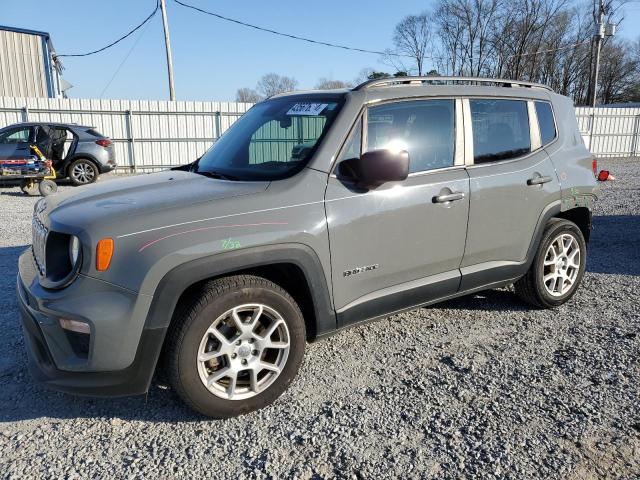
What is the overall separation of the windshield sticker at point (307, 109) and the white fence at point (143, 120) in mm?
14790

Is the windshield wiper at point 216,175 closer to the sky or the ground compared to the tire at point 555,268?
closer to the sky

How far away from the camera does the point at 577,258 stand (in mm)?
4367

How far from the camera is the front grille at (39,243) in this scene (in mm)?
2684

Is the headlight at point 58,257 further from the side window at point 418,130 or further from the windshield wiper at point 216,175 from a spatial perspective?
the side window at point 418,130

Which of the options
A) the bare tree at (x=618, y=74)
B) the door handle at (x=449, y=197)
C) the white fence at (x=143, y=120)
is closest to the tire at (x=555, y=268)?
the door handle at (x=449, y=197)

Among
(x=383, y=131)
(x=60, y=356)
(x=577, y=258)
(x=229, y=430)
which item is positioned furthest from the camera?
(x=577, y=258)

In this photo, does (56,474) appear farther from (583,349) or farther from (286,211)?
(583,349)

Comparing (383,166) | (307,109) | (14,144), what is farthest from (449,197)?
(14,144)

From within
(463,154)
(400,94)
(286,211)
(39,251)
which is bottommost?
(39,251)

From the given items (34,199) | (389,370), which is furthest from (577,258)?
(34,199)

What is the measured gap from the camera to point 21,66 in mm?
25375

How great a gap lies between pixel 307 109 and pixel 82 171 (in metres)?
11.4

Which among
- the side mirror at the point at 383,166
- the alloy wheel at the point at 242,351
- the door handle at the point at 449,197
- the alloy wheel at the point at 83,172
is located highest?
the side mirror at the point at 383,166

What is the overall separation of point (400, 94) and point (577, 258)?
2350mm
